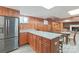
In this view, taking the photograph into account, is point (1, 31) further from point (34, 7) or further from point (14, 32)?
point (34, 7)

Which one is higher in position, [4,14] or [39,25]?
[4,14]

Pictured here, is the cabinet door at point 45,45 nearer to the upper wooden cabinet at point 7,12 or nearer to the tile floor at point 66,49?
the tile floor at point 66,49

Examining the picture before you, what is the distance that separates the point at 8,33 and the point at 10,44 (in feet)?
0.73

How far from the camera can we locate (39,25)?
222 centimetres

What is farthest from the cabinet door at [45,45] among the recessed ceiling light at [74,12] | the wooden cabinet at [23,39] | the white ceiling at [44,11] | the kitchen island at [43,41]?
the recessed ceiling light at [74,12]

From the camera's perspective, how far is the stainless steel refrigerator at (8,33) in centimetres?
223

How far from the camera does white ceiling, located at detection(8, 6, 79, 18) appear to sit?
2188mm

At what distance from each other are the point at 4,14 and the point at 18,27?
0.36 meters

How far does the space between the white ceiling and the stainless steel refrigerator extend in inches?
9.9

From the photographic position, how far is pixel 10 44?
229cm

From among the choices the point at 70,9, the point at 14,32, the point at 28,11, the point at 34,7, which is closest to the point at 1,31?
the point at 14,32

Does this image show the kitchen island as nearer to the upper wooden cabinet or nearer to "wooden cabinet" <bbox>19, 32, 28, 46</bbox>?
"wooden cabinet" <bbox>19, 32, 28, 46</bbox>

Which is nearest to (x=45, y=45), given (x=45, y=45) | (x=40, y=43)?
(x=45, y=45)

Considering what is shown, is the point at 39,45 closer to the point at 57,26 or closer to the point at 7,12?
the point at 57,26
